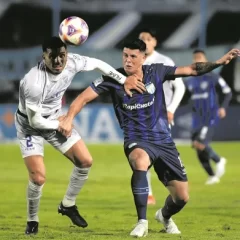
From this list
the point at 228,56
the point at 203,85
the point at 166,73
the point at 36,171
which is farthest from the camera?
the point at 203,85

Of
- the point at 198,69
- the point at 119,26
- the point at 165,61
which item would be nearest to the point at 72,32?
the point at 198,69

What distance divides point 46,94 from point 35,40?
987 inches

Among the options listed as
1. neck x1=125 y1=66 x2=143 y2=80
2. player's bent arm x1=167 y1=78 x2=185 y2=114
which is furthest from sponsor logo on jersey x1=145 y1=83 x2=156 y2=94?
player's bent arm x1=167 y1=78 x2=185 y2=114

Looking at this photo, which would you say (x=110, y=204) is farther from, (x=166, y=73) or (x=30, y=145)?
(x=166, y=73)

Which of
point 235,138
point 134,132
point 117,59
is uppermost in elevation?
point 134,132

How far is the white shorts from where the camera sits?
9281mm

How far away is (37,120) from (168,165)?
1399mm

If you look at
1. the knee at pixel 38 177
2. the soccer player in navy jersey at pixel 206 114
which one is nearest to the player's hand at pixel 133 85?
the knee at pixel 38 177

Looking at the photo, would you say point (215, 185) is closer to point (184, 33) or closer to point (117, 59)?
point (117, 59)

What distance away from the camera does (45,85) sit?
8.99 metres

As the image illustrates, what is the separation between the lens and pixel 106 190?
15.0 m

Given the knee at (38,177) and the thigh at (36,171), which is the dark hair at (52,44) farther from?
the knee at (38,177)

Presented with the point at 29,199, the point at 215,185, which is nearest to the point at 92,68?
the point at 29,199

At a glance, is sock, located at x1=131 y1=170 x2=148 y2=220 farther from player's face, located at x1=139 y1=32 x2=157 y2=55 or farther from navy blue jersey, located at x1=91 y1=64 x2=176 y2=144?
player's face, located at x1=139 y1=32 x2=157 y2=55
